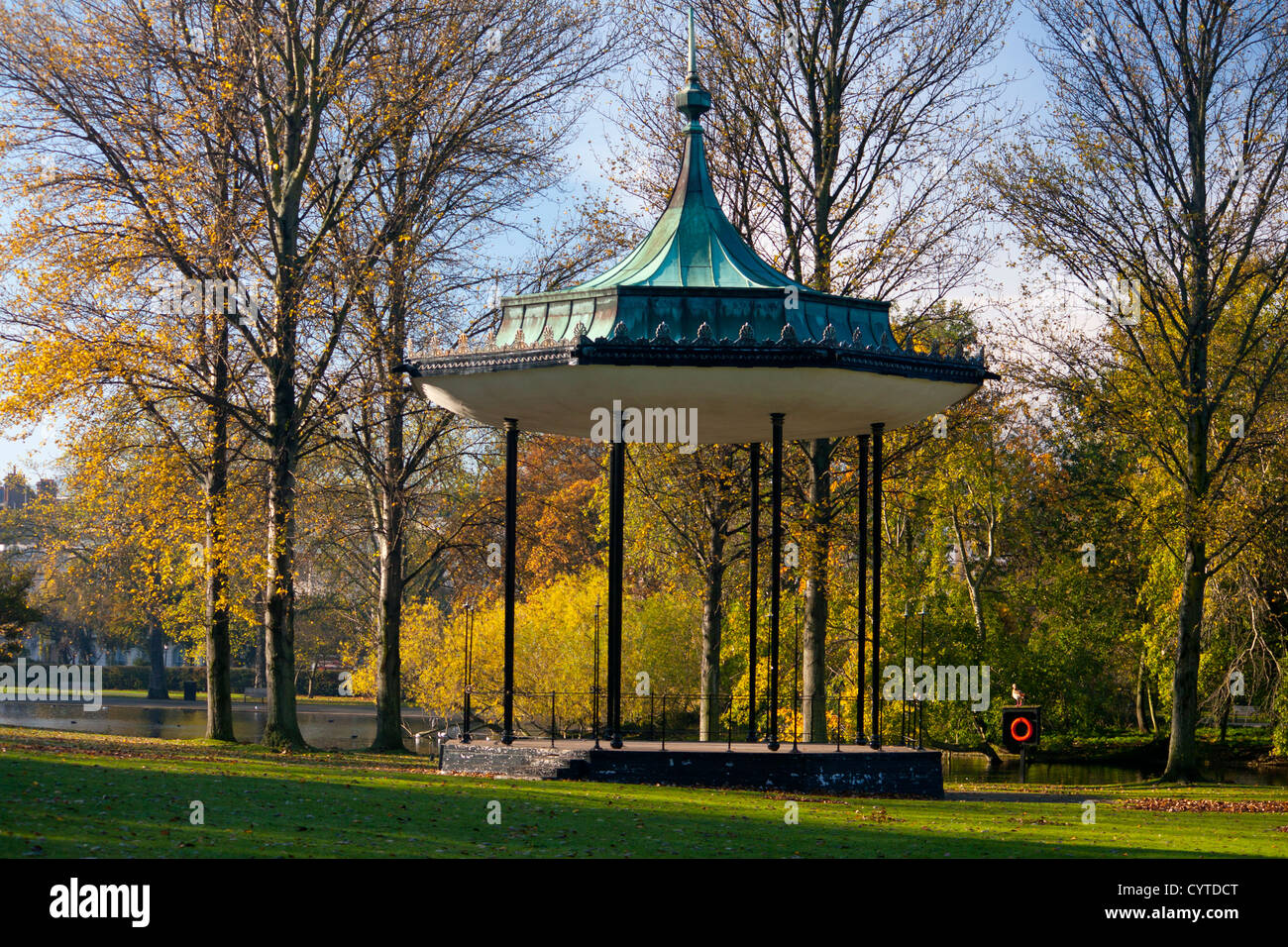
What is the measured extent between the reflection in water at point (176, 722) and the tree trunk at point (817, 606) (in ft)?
55.6

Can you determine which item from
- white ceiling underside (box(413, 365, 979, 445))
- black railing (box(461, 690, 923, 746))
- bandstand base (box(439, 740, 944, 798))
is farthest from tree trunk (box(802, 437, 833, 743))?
black railing (box(461, 690, 923, 746))

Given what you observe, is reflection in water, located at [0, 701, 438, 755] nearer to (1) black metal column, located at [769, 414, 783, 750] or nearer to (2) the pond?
(2) the pond

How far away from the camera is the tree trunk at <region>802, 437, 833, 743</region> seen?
83.9 feet

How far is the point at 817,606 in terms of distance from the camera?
2661 centimetres

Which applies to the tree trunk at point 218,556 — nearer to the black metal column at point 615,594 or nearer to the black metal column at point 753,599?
the black metal column at point 615,594

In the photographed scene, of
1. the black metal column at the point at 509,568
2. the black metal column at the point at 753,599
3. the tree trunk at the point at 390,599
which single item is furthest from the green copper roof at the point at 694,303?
the tree trunk at the point at 390,599

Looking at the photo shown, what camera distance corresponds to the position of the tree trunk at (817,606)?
25578 mm

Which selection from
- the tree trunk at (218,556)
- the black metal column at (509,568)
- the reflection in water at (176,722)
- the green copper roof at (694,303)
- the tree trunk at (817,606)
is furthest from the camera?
the reflection in water at (176,722)

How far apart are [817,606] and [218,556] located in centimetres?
1236

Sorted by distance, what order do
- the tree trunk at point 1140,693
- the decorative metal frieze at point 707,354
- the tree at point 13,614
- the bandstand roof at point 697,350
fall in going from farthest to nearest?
the tree trunk at point 1140,693 < the tree at point 13,614 < the bandstand roof at point 697,350 < the decorative metal frieze at point 707,354

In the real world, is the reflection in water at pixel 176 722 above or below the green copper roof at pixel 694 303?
below

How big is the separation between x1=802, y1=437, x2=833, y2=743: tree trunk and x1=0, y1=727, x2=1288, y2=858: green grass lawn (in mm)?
6463

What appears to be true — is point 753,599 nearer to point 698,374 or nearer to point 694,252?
point 698,374
